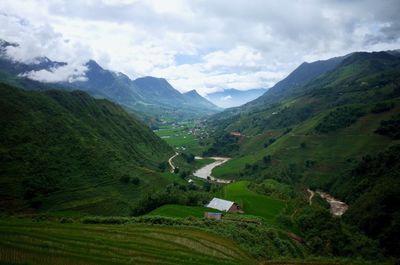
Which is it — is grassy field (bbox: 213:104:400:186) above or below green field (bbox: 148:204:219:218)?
above

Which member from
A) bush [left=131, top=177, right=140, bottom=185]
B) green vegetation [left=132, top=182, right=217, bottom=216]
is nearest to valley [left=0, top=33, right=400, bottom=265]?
green vegetation [left=132, top=182, right=217, bottom=216]

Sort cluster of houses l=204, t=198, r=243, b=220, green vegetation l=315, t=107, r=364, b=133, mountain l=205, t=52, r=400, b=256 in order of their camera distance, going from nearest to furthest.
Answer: mountain l=205, t=52, r=400, b=256 < cluster of houses l=204, t=198, r=243, b=220 < green vegetation l=315, t=107, r=364, b=133

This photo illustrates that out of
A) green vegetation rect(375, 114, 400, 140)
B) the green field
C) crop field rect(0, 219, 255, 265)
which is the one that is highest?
green vegetation rect(375, 114, 400, 140)

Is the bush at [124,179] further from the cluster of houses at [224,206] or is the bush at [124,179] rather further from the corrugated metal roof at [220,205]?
the corrugated metal roof at [220,205]

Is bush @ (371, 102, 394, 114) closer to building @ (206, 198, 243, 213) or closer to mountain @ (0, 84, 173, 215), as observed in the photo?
mountain @ (0, 84, 173, 215)

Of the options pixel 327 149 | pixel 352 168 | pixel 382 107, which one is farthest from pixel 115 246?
pixel 382 107

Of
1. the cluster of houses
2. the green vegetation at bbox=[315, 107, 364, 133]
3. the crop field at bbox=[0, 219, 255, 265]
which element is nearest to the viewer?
the crop field at bbox=[0, 219, 255, 265]

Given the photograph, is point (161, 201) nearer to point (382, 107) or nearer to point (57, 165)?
point (57, 165)

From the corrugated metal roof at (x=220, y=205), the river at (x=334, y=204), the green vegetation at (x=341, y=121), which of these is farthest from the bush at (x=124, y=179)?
the green vegetation at (x=341, y=121)
